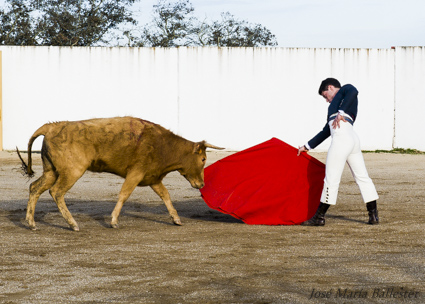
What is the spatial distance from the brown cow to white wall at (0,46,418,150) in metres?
12.0

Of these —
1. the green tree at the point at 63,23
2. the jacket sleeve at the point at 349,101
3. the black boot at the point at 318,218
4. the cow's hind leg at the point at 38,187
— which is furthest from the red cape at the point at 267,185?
the green tree at the point at 63,23

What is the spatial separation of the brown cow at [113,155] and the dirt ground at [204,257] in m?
0.43

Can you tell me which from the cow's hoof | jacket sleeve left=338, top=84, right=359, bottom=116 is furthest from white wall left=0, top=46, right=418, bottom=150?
jacket sleeve left=338, top=84, right=359, bottom=116

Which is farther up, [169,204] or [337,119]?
[337,119]

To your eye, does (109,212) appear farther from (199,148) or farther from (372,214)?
(372,214)

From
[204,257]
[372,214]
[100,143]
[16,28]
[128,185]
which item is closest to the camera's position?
[204,257]

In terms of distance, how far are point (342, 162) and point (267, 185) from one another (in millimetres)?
1046

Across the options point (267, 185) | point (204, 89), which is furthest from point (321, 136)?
point (204, 89)

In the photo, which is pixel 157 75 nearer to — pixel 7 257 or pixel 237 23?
pixel 7 257

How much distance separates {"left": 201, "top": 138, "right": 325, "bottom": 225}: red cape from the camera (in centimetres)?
783

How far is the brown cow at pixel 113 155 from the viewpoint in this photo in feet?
23.7

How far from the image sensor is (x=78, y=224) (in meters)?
7.80

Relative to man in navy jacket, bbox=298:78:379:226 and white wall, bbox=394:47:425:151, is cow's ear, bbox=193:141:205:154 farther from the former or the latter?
white wall, bbox=394:47:425:151

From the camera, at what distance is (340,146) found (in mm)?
7293
